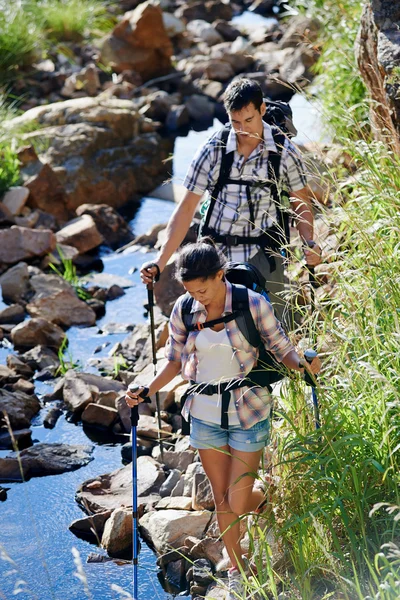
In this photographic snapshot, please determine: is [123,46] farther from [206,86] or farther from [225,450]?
[225,450]

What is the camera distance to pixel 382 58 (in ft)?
18.9

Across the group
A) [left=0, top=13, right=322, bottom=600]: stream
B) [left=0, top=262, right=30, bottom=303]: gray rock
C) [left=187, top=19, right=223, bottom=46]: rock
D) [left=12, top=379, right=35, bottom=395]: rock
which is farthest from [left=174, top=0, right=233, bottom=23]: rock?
[left=12, top=379, right=35, bottom=395]: rock

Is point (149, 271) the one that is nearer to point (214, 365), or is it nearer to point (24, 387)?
point (214, 365)

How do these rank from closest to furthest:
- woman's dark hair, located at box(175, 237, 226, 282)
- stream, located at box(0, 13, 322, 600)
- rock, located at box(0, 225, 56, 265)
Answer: woman's dark hair, located at box(175, 237, 226, 282), stream, located at box(0, 13, 322, 600), rock, located at box(0, 225, 56, 265)

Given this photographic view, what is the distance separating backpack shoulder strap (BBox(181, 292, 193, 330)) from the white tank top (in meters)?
0.08

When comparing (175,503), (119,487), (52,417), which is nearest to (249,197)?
(175,503)

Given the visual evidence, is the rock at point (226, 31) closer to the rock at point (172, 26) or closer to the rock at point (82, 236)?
the rock at point (172, 26)

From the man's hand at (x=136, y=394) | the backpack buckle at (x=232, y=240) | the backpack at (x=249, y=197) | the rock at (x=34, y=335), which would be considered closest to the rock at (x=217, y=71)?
the rock at (x=34, y=335)

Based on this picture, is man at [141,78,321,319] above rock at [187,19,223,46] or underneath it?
underneath

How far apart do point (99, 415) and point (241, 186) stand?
2309 mm

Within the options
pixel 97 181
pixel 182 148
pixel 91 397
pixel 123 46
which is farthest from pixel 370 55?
pixel 123 46

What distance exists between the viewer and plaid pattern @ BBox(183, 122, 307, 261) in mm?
4508

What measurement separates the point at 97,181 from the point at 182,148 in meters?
1.79

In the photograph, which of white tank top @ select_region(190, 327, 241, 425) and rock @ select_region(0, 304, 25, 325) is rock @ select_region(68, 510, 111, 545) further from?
rock @ select_region(0, 304, 25, 325)
